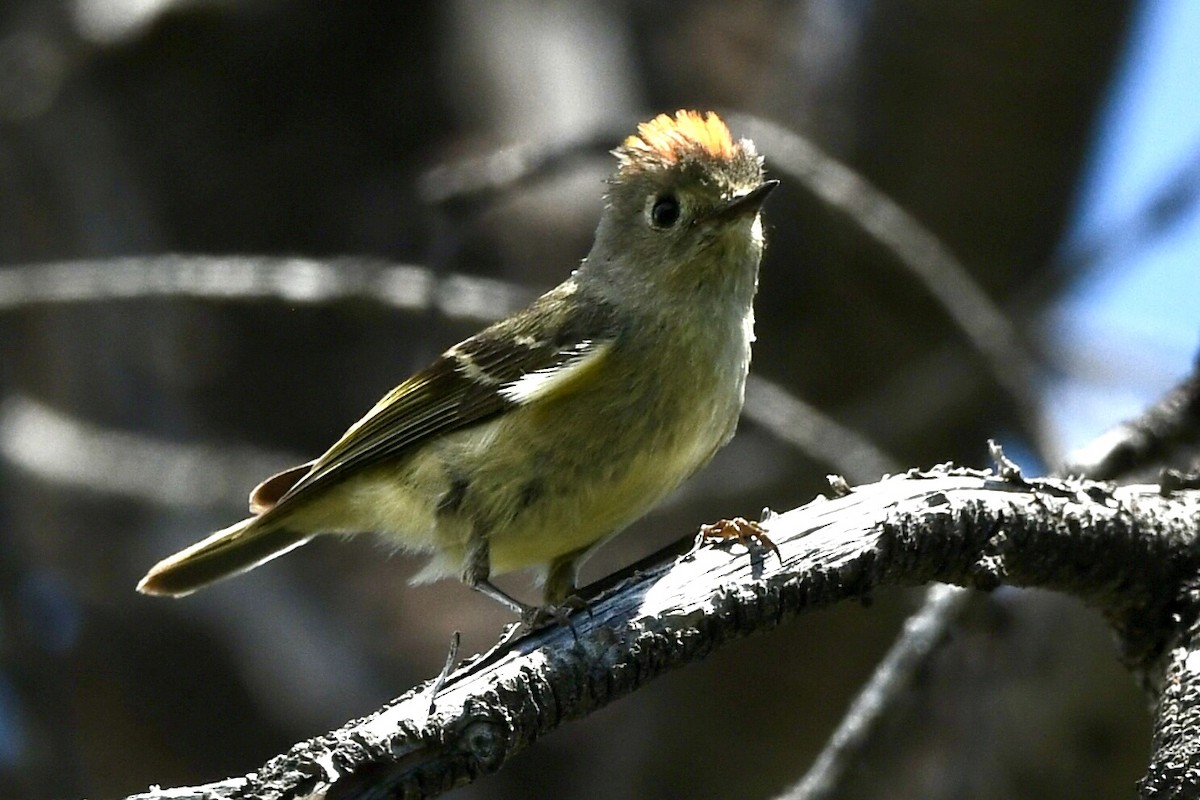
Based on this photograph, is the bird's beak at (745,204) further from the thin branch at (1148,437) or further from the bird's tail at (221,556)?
the bird's tail at (221,556)

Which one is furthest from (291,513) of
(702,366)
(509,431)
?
(702,366)

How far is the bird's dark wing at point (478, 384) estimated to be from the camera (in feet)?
10.7

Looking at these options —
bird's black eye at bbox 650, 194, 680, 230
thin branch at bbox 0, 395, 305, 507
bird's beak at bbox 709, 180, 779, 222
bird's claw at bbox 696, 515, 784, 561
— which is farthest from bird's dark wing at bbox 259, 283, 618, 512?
thin branch at bbox 0, 395, 305, 507

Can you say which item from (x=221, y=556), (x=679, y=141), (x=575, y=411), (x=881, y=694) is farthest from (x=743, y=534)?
(x=221, y=556)

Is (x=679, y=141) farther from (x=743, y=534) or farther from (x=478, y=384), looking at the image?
(x=743, y=534)

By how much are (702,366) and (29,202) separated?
149 inches

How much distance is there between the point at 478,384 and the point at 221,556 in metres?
0.86

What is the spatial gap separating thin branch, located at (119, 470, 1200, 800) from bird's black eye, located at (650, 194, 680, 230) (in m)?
1.21

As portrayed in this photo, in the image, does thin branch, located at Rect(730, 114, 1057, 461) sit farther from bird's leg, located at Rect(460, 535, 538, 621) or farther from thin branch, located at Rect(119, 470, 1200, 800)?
bird's leg, located at Rect(460, 535, 538, 621)

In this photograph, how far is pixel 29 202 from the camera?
588 centimetres

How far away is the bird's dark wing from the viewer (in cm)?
327

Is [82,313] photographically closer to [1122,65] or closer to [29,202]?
[29,202]

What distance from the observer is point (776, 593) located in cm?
224

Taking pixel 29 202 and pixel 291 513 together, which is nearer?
pixel 291 513
